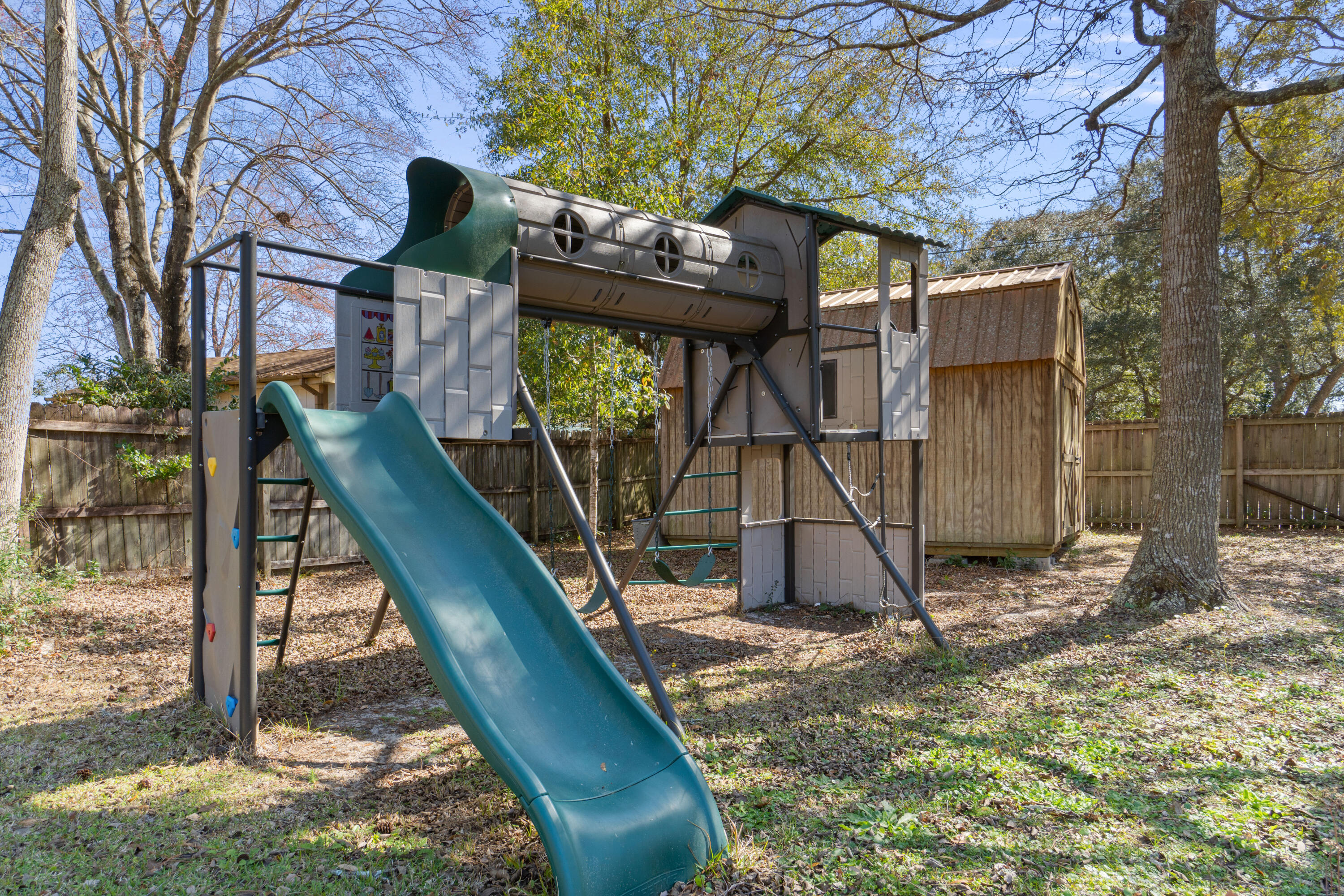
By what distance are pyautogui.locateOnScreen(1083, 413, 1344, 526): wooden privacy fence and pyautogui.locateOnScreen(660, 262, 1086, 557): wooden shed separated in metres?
3.60

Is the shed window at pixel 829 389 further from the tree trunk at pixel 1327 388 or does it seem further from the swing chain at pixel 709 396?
the tree trunk at pixel 1327 388

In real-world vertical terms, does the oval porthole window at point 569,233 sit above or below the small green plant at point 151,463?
above

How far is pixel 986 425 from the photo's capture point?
1024 cm

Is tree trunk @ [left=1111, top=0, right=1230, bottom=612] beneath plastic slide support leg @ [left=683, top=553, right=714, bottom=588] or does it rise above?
above

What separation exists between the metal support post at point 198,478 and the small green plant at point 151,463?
4.37m

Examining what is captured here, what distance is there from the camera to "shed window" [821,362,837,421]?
7.52 metres

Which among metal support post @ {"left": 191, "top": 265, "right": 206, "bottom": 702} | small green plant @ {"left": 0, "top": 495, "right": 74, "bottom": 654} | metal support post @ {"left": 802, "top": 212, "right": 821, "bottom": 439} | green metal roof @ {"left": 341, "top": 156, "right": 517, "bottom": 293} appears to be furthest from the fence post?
small green plant @ {"left": 0, "top": 495, "right": 74, "bottom": 654}

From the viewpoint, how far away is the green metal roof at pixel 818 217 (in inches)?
249

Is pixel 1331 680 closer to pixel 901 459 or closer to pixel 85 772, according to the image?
pixel 901 459

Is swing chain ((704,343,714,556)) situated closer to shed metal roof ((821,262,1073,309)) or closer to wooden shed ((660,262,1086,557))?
wooden shed ((660,262,1086,557))

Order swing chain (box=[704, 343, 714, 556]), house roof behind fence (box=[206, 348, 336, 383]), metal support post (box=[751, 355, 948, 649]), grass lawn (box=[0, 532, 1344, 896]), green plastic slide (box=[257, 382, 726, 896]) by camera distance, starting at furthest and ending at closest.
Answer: house roof behind fence (box=[206, 348, 336, 383])
swing chain (box=[704, 343, 714, 556])
metal support post (box=[751, 355, 948, 649])
grass lawn (box=[0, 532, 1344, 896])
green plastic slide (box=[257, 382, 726, 896])

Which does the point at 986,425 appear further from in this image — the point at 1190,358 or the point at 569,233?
the point at 569,233

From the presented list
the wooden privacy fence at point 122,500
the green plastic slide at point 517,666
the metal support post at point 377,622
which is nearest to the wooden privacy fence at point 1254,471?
the wooden privacy fence at point 122,500

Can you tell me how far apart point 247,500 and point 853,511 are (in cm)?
434
